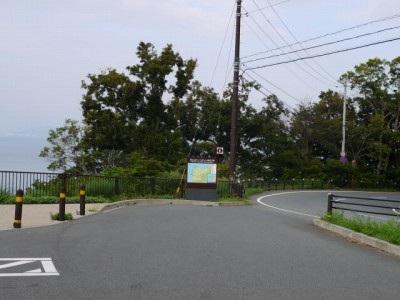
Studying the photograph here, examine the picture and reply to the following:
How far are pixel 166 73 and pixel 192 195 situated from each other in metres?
19.6

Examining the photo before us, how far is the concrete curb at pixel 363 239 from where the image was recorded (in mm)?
10191

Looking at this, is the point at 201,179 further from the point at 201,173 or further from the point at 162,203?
the point at 162,203

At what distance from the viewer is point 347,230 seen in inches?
501

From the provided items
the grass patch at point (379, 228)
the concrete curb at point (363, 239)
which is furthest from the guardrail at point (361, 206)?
the concrete curb at point (363, 239)

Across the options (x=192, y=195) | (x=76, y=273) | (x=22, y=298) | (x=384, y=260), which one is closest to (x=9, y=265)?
(x=76, y=273)

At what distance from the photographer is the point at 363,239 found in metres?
11.7

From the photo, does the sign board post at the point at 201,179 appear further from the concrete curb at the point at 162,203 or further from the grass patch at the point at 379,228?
the grass patch at the point at 379,228

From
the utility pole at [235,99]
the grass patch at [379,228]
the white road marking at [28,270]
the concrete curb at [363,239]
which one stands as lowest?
the concrete curb at [363,239]

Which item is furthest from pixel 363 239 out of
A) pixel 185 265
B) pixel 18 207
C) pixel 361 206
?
pixel 361 206

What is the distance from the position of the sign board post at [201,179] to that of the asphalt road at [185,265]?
13.0 m

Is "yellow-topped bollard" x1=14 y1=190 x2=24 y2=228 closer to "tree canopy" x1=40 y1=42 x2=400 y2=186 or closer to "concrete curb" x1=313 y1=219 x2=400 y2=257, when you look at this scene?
"concrete curb" x1=313 y1=219 x2=400 y2=257

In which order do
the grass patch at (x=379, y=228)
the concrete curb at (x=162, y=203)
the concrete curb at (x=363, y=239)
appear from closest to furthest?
the concrete curb at (x=363, y=239) → the grass patch at (x=379, y=228) → the concrete curb at (x=162, y=203)

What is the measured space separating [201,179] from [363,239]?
14.8 m

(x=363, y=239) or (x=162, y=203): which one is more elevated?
(x=162, y=203)
